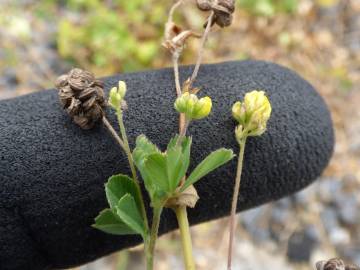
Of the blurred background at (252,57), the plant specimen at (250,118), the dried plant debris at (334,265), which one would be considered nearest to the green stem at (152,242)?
the plant specimen at (250,118)

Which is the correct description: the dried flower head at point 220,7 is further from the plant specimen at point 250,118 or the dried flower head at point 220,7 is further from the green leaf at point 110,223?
the green leaf at point 110,223

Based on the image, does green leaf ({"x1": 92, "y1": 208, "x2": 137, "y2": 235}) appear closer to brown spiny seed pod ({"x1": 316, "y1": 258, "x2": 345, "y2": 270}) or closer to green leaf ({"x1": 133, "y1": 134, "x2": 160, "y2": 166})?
green leaf ({"x1": 133, "y1": 134, "x2": 160, "y2": 166})

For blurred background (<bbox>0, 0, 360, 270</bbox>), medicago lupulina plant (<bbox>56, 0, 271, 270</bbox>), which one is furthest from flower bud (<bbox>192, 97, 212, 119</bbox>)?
blurred background (<bbox>0, 0, 360, 270</bbox>)

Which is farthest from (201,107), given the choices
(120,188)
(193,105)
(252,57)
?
(252,57)

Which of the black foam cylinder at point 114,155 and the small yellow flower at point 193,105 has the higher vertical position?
the small yellow flower at point 193,105

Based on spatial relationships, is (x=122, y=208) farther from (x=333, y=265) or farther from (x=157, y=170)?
(x=333, y=265)

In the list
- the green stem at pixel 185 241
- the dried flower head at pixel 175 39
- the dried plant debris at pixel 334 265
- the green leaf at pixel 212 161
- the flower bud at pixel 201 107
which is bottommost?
the dried plant debris at pixel 334 265
